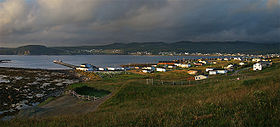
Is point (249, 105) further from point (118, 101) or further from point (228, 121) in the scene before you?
point (118, 101)

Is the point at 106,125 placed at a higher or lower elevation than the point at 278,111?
lower

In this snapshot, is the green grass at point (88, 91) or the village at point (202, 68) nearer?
the green grass at point (88, 91)

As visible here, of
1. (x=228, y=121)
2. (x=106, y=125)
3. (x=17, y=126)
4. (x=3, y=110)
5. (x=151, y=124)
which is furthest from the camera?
(x=3, y=110)

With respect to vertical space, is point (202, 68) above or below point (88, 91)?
above

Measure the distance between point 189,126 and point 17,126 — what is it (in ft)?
34.3

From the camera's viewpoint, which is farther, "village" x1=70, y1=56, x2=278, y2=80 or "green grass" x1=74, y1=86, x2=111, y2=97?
"village" x1=70, y1=56, x2=278, y2=80

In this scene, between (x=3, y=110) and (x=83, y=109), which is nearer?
(x=83, y=109)

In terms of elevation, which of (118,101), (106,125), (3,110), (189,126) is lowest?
(3,110)

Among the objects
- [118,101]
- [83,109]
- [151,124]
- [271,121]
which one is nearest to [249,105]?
[271,121]

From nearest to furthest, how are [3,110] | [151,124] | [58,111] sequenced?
[151,124] < [58,111] < [3,110]

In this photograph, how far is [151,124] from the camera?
679 centimetres

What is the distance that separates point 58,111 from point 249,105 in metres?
23.4

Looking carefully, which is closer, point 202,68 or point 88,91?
point 88,91

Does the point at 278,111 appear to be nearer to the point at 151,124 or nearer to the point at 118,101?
the point at 151,124
